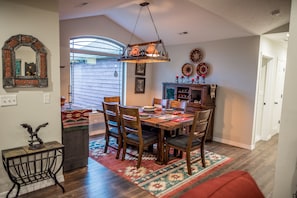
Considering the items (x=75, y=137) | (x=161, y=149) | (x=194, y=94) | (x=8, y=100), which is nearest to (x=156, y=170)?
(x=161, y=149)

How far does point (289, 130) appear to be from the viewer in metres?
2.00

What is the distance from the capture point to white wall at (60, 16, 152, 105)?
14.5 ft

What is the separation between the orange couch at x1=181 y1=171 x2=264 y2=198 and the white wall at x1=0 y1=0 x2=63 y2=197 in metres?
2.22

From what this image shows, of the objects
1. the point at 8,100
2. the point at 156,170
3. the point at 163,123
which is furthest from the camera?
the point at 156,170

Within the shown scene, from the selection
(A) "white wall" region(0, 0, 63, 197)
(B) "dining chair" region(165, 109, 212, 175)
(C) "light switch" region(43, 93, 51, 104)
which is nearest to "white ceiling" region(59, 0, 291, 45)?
(A) "white wall" region(0, 0, 63, 197)

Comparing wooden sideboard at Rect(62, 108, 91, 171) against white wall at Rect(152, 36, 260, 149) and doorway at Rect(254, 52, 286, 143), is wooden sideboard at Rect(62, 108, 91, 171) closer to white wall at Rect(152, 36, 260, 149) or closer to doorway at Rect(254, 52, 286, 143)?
white wall at Rect(152, 36, 260, 149)

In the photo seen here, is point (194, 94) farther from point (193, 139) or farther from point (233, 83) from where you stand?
point (193, 139)

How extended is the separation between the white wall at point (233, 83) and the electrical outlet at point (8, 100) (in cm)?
396

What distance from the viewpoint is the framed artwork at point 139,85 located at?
5902mm

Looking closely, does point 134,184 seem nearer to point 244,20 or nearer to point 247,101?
point 247,101

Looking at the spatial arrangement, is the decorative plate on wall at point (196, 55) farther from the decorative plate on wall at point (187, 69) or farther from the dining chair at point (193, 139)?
the dining chair at point (193, 139)

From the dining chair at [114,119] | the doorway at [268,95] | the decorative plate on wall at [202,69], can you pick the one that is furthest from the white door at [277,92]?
the dining chair at [114,119]

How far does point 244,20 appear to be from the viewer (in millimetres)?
3607

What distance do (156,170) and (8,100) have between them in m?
2.22
